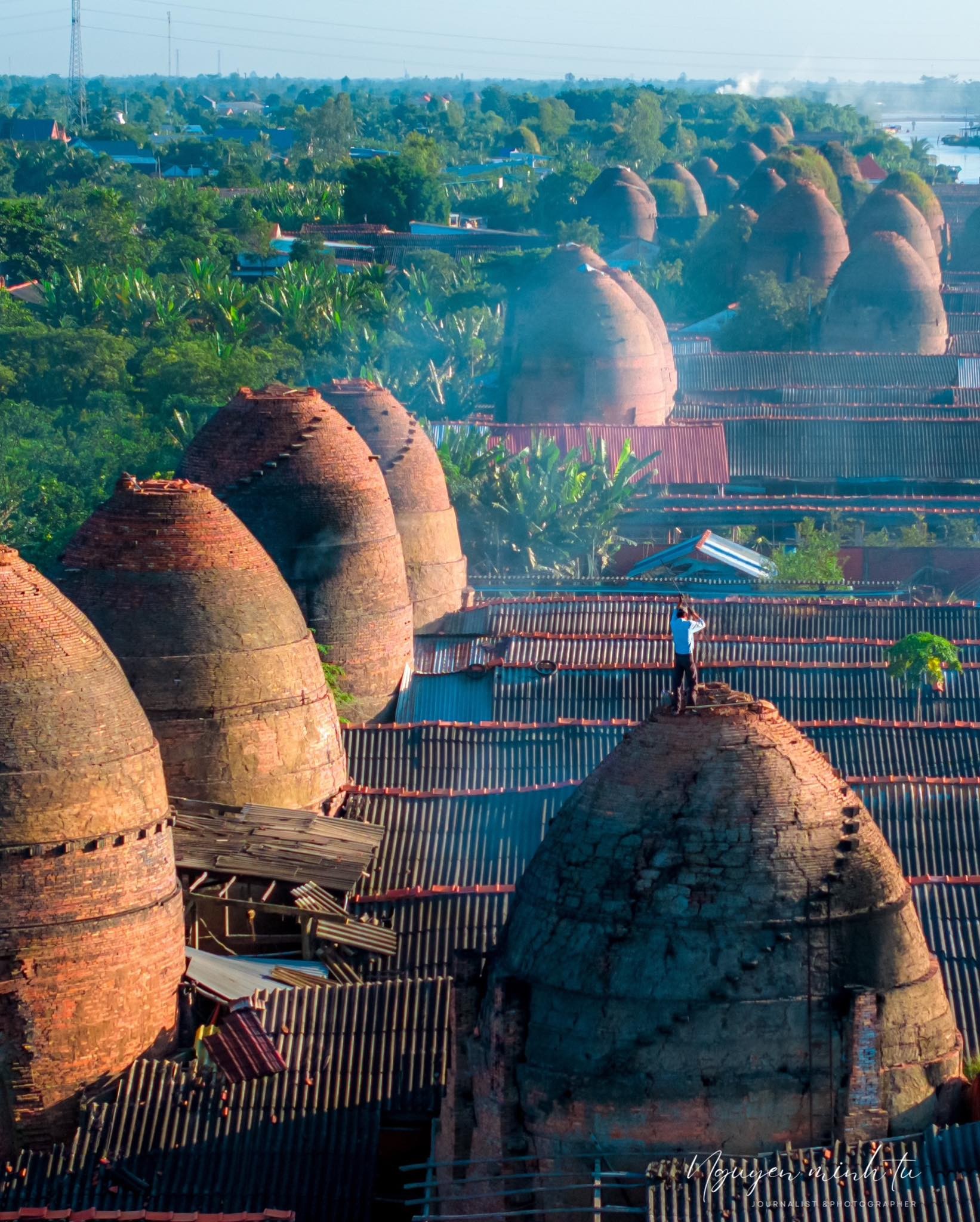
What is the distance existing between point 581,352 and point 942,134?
13682 cm

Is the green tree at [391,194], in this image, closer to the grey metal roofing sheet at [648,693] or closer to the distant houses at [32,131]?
the distant houses at [32,131]

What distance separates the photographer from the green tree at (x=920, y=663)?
85.9 feet

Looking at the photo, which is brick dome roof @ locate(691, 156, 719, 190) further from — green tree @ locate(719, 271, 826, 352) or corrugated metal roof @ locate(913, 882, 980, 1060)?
corrugated metal roof @ locate(913, 882, 980, 1060)

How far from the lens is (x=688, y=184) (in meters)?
81.6

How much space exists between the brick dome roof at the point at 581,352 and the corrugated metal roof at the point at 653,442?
0.85 meters

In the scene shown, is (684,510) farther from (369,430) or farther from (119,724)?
(119,724)

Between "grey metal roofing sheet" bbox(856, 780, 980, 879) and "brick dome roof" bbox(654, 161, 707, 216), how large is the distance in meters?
60.0

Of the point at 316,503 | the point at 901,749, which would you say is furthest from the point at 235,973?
the point at 901,749

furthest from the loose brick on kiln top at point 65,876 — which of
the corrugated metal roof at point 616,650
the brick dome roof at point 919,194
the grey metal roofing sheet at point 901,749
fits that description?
the brick dome roof at point 919,194

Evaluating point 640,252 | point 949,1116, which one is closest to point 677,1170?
point 949,1116

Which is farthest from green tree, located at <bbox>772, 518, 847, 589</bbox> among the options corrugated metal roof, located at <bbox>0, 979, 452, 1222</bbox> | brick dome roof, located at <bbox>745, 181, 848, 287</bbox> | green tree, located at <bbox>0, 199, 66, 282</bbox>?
green tree, located at <bbox>0, 199, 66, 282</bbox>

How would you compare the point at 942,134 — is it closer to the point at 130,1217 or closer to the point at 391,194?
the point at 391,194

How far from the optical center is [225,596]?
20031 mm

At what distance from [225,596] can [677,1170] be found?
31.6 feet
